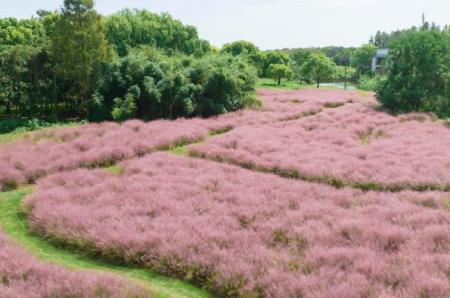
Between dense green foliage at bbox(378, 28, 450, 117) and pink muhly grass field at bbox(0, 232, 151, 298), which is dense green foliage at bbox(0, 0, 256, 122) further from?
pink muhly grass field at bbox(0, 232, 151, 298)

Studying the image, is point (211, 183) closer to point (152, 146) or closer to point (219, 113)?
point (152, 146)

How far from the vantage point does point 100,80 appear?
27.3 meters

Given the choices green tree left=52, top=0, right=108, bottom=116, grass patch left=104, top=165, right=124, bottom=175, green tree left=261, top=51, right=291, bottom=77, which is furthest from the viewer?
green tree left=261, top=51, right=291, bottom=77

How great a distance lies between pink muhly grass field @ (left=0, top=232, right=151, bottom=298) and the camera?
688 centimetres

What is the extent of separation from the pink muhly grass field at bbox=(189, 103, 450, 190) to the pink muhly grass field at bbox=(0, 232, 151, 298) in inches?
332

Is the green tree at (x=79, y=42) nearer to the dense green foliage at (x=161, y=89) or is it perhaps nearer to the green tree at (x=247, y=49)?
the dense green foliage at (x=161, y=89)

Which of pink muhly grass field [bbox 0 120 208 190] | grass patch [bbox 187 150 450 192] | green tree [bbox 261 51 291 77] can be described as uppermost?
green tree [bbox 261 51 291 77]

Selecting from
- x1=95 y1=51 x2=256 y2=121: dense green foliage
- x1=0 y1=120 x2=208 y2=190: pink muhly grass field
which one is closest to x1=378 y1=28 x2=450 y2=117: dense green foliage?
x1=95 y1=51 x2=256 y2=121: dense green foliage

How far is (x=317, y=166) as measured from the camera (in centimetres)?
1479

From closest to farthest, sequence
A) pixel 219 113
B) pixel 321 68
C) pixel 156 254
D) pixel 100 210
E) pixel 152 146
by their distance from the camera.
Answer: pixel 156 254 < pixel 100 210 < pixel 152 146 < pixel 219 113 < pixel 321 68

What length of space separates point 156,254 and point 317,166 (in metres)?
7.86

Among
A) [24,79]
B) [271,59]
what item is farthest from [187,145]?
[271,59]

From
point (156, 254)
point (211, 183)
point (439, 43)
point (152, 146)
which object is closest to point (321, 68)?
point (439, 43)

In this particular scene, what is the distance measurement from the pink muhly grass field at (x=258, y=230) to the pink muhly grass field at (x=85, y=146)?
1647 millimetres
